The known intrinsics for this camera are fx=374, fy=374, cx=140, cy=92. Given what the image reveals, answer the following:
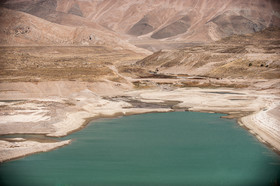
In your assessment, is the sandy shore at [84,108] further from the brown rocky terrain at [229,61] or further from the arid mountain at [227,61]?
the arid mountain at [227,61]

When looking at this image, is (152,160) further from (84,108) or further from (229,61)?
(229,61)

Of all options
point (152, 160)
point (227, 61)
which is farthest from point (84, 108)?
point (227, 61)

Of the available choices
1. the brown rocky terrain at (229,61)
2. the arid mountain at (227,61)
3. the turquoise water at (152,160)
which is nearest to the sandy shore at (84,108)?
the turquoise water at (152,160)

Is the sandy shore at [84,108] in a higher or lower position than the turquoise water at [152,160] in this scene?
higher

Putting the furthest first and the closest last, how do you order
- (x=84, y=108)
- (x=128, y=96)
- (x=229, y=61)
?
(x=229, y=61) < (x=128, y=96) < (x=84, y=108)

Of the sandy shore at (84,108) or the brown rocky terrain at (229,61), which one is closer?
the sandy shore at (84,108)

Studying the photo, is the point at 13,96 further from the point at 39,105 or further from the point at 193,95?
the point at 193,95
